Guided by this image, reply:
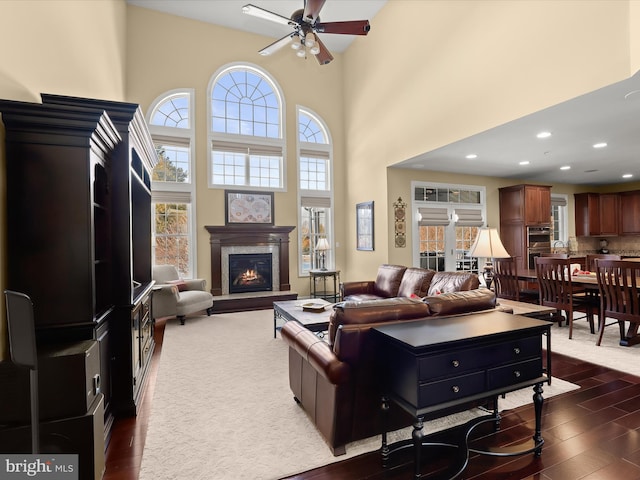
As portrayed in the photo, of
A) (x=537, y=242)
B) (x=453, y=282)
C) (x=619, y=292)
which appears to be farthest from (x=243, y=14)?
(x=537, y=242)

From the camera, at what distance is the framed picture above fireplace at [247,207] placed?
6875 millimetres

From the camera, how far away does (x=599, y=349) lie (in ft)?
12.8

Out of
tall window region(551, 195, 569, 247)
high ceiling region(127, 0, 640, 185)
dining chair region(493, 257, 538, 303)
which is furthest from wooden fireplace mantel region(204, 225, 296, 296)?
tall window region(551, 195, 569, 247)

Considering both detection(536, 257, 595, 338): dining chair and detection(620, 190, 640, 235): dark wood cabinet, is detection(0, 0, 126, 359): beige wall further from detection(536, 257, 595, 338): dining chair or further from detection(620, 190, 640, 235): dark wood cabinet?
detection(620, 190, 640, 235): dark wood cabinet

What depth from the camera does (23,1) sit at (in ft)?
6.91

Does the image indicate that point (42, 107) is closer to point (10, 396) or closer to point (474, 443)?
point (10, 396)

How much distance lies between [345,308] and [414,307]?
50 cm

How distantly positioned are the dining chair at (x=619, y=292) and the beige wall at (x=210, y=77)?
4895mm

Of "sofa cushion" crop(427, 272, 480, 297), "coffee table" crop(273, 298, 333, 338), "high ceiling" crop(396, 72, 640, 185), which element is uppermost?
"high ceiling" crop(396, 72, 640, 185)

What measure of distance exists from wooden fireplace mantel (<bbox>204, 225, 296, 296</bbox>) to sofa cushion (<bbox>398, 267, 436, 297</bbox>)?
117 inches

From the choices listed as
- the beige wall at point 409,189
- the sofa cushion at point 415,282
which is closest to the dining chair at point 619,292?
the sofa cushion at point 415,282

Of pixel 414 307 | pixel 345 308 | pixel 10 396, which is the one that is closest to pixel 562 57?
pixel 414 307

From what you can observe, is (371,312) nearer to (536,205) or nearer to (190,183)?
(190,183)

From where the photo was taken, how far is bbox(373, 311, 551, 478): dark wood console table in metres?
1.69
